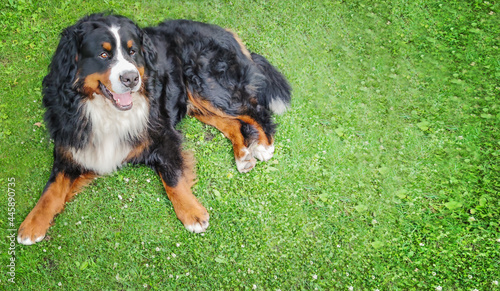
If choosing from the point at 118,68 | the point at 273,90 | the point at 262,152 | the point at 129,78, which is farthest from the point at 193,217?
the point at 273,90

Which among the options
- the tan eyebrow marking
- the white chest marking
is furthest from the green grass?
the tan eyebrow marking

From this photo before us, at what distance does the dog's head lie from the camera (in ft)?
10.1

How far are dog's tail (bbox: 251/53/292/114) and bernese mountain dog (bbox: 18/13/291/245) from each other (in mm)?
13

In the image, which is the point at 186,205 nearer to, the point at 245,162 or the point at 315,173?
the point at 245,162

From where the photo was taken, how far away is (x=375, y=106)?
480cm

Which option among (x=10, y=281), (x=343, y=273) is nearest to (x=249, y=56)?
(x=343, y=273)

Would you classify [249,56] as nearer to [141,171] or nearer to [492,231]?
[141,171]

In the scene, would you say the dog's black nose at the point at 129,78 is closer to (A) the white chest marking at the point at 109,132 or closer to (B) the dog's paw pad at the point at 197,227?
(A) the white chest marking at the point at 109,132

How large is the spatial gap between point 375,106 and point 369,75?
57 centimetres

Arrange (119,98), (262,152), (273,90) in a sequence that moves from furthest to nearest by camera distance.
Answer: (273,90)
(262,152)
(119,98)

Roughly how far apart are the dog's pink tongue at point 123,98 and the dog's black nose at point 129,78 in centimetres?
21

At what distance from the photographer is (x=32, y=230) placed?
3410 millimetres

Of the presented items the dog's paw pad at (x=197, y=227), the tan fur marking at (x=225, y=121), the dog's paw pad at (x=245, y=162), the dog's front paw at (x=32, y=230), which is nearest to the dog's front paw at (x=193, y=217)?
the dog's paw pad at (x=197, y=227)

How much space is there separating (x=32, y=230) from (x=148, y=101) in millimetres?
1593
